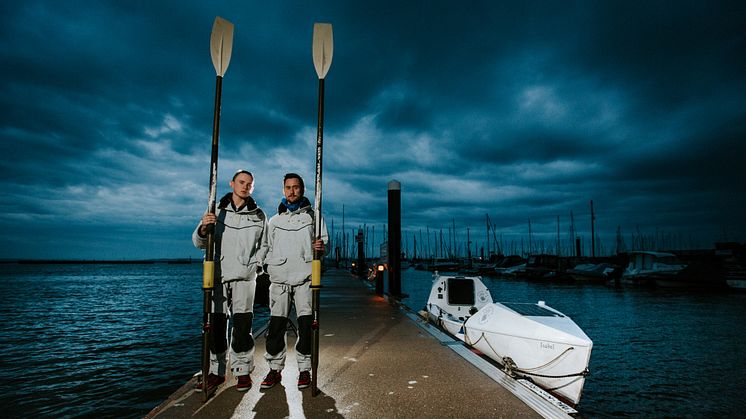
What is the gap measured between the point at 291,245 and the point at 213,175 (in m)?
1.19

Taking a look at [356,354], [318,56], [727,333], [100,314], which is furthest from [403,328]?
[100,314]

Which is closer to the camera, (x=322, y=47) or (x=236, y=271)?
(x=236, y=271)

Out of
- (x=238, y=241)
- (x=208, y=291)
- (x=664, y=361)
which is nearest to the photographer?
(x=208, y=291)

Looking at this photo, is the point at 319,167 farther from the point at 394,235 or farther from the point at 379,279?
the point at 379,279

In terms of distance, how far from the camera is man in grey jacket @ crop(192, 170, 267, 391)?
388 cm

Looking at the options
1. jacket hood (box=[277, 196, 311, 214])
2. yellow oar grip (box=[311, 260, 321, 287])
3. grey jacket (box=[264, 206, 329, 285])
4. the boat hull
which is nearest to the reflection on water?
the boat hull

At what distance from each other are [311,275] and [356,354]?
238cm

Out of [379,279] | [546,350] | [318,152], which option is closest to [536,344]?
[546,350]

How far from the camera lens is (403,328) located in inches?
314

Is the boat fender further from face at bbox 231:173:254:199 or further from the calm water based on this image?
face at bbox 231:173:254:199

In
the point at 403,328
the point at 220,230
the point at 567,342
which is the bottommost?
the point at 403,328

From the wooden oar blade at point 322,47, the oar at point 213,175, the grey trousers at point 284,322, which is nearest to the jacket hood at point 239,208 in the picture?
the oar at point 213,175

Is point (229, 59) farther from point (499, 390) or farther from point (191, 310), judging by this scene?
point (191, 310)

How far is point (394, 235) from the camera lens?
14.2 m
